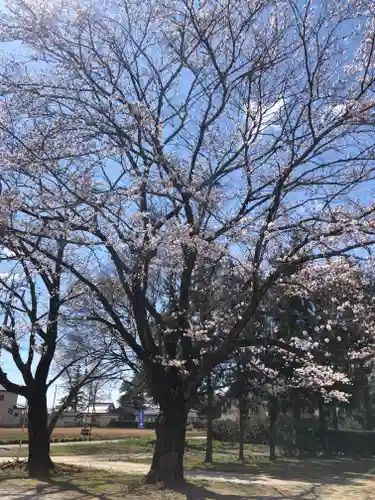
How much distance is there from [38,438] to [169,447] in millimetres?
5196

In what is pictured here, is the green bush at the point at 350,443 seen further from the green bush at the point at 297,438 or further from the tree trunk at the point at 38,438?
the tree trunk at the point at 38,438

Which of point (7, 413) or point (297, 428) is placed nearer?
point (297, 428)

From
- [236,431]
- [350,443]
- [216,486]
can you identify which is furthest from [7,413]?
[216,486]

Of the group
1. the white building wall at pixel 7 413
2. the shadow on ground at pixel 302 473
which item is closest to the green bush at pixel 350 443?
the shadow on ground at pixel 302 473

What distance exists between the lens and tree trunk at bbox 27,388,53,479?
47.4 feet

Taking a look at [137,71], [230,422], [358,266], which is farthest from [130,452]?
[137,71]

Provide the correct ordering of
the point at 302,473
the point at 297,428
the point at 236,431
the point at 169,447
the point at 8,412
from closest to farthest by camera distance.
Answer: the point at 169,447
the point at 302,473
the point at 297,428
the point at 236,431
the point at 8,412

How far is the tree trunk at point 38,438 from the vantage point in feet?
47.4

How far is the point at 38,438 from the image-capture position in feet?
48.7

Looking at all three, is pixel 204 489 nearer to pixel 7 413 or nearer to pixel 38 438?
pixel 38 438

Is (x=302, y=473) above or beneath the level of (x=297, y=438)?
beneath

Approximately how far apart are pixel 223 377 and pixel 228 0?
1805 cm

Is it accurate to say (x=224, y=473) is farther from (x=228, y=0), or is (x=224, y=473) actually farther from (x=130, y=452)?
(x=228, y=0)

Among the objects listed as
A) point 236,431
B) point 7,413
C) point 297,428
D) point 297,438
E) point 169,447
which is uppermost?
point 7,413
